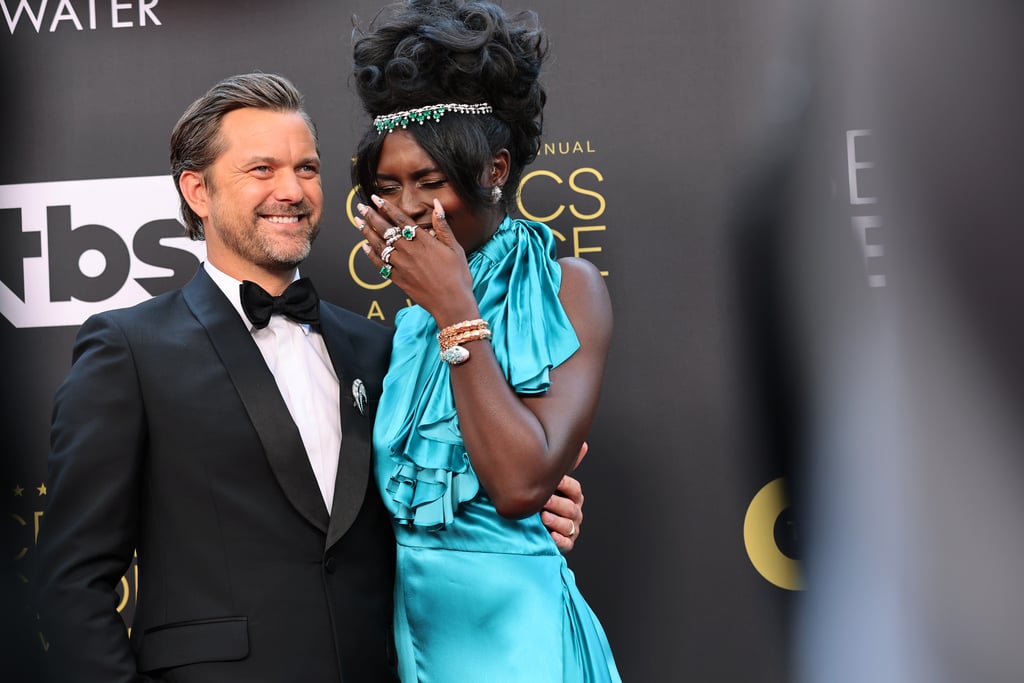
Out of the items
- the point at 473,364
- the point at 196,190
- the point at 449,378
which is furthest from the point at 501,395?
the point at 196,190

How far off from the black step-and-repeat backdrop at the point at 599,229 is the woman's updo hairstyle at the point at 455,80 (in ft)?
2.87

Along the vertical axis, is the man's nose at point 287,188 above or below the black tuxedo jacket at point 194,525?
above

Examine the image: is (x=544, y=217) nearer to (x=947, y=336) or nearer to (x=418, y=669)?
(x=947, y=336)

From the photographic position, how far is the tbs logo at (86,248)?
3.34 metres

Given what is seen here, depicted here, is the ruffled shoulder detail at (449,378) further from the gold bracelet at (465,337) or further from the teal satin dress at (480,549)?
the gold bracelet at (465,337)

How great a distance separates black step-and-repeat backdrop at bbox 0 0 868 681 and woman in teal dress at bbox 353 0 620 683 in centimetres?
88

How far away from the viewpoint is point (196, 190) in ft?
8.00

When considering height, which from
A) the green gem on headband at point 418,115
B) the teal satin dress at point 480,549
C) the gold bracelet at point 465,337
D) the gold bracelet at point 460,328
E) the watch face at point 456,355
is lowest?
the teal satin dress at point 480,549

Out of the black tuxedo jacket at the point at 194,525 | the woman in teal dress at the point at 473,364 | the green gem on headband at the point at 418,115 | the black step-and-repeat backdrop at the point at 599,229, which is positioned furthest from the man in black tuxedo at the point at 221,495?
the black step-and-repeat backdrop at the point at 599,229

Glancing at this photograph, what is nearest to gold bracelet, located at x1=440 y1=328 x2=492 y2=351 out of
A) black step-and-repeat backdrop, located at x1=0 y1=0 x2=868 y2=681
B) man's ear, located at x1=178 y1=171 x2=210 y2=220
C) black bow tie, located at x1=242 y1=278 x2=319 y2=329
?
black bow tie, located at x1=242 y1=278 x2=319 y2=329

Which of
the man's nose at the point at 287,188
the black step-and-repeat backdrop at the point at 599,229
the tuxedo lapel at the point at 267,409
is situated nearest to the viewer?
the tuxedo lapel at the point at 267,409

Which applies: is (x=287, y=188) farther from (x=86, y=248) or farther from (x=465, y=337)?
(x=86, y=248)

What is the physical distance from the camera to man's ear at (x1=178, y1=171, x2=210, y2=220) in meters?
2.43

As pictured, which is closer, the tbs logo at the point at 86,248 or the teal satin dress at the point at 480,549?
the teal satin dress at the point at 480,549
